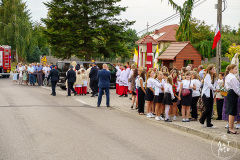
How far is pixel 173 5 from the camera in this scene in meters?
20.8

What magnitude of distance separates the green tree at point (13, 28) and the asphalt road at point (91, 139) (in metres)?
50.1

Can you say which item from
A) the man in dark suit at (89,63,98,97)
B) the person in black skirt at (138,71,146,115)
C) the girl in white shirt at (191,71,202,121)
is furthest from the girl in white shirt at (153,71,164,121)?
the man in dark suit at (89,63,98,97)

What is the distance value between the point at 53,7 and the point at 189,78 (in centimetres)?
3278

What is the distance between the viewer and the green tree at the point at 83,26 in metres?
39.9

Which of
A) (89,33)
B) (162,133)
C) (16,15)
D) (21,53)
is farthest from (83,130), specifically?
(16,15)

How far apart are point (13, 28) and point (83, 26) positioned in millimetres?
23978

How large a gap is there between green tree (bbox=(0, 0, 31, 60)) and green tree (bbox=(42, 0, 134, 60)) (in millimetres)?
19490

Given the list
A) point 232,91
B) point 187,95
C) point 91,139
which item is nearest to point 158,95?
point 187,95

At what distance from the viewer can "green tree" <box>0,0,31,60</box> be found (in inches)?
2329

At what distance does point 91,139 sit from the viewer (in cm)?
800

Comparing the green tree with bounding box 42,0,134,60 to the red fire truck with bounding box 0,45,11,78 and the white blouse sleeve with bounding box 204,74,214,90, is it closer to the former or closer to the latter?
the red fire truck with bounding box 0,45,11,78

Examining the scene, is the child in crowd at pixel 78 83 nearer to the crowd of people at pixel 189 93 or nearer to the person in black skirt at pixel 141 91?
the crowd of people at pixel 189 93

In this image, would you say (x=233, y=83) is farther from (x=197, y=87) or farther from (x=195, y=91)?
(x=195, y=91)

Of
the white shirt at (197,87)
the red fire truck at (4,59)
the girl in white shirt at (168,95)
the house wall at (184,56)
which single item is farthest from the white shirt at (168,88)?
the red fire truck at (4,59)
